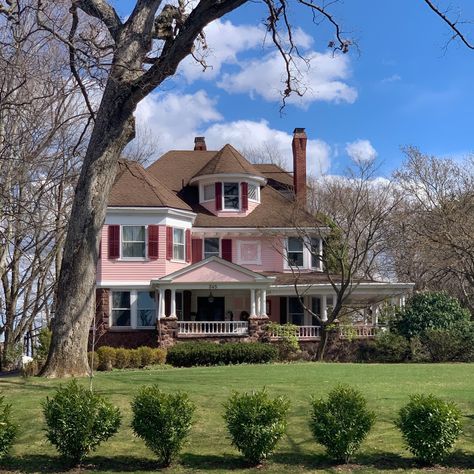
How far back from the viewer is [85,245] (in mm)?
14352

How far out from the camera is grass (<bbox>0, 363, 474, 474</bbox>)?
28.6 ft

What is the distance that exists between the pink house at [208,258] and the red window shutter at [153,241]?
43mm

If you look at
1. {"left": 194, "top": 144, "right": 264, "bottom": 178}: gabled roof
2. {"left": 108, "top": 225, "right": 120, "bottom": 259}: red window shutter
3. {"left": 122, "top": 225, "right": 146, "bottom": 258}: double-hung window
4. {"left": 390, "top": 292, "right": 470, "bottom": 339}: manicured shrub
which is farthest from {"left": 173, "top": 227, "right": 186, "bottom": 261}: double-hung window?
{"left": 390, "top": 292, "right": 470, "bottom": 339}: manicured shrub

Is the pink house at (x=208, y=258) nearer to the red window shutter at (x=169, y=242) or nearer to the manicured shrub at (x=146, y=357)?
the red window shutter at (x=169, y=242)

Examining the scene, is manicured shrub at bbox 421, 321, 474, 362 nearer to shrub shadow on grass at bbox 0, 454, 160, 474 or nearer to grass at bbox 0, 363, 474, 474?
grass at bbox 0, 363, 474, 474

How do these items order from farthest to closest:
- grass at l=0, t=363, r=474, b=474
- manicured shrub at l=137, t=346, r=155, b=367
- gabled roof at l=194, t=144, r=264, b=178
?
gabled roof at l=194, t=144, r=264, b=178, manicured shrub at l=137, t=346, r=155, b=367, grass at l=0, t=363, r=474, b=474

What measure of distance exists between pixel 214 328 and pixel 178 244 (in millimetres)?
4316

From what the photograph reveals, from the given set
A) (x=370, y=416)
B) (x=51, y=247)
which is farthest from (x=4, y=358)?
(x=370, y=416)

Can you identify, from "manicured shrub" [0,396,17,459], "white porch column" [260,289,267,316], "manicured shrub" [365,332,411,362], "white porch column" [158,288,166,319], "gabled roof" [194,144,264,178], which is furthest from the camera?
"gabled roof" [194,144,264,178]

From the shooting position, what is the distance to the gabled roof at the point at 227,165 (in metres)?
31.9

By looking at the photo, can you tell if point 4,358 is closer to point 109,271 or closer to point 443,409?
point 109,271

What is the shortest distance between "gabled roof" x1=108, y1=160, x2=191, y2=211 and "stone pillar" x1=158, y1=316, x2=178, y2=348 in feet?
16.6

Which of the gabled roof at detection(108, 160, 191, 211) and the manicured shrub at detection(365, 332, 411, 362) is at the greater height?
the gabled roof at detection(108, 160, 191, 211)

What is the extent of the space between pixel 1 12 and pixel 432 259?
104 ft
